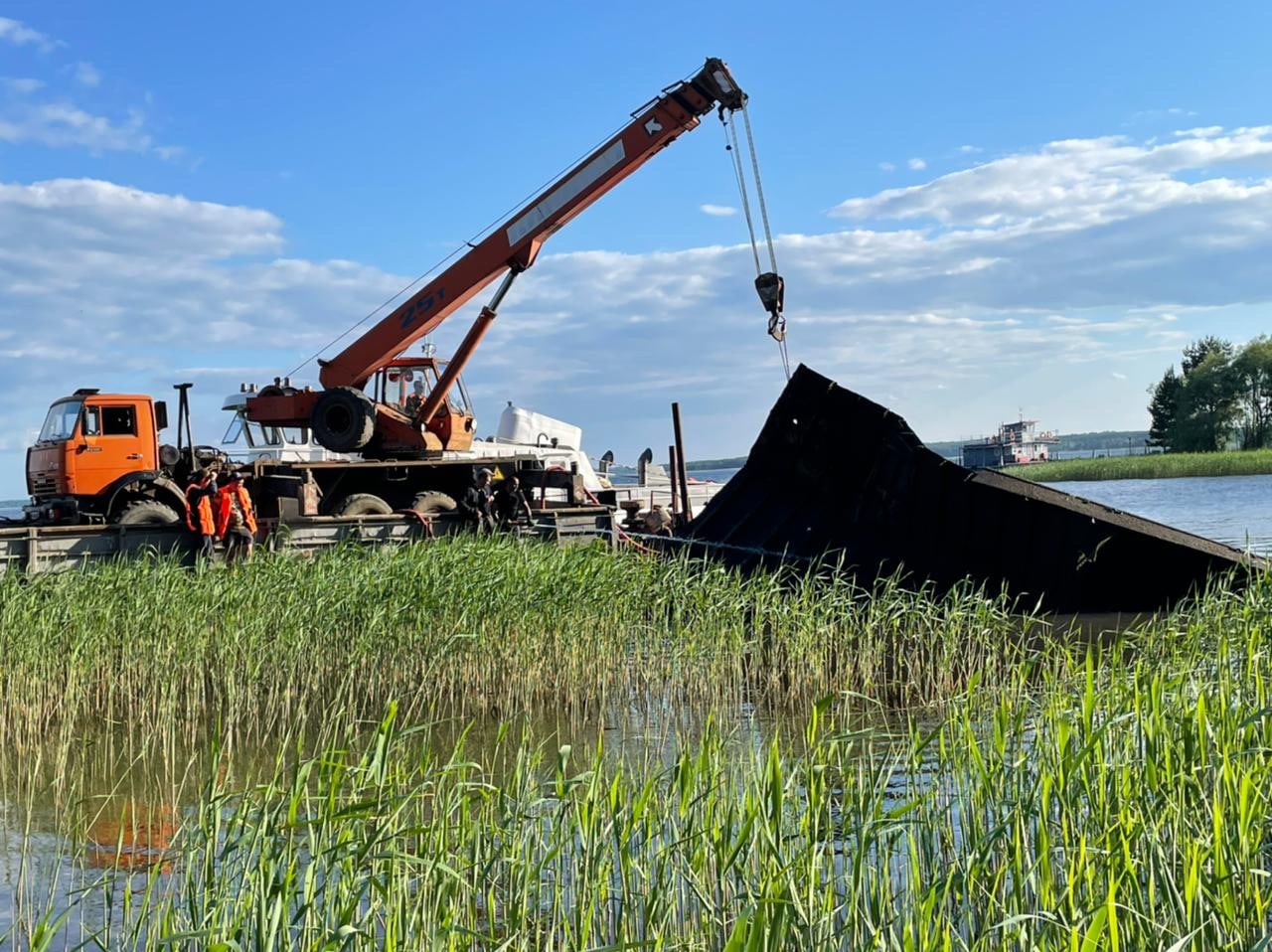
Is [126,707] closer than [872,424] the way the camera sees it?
Yes

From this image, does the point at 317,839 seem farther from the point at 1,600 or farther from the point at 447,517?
the point at 447,517

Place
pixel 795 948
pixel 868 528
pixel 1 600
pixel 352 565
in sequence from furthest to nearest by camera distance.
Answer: pixel 868 528, pixel 352 565, pixel 1 600, pixel 795 948

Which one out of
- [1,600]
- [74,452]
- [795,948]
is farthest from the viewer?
[74,452]

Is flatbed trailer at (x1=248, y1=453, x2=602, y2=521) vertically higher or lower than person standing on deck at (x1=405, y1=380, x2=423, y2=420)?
lower

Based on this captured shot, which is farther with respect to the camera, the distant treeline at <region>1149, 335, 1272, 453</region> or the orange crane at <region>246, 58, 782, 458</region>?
the distant treeline at <region>1149, 335, 1272, 453</region>

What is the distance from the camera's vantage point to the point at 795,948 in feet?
11.3

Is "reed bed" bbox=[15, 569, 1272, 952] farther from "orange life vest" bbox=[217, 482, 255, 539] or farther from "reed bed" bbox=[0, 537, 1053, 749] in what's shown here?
"orange life vest" bbox=[217, 482, 255, 539]

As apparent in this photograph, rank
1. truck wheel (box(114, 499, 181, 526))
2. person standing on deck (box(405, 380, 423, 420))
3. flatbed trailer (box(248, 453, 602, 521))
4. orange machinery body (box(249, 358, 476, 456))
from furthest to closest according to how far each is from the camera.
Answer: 1. person standing on deck (box(405, 380, 423, 420))
2. orange machinery body (box(249, 358, 476, 456))
3. flatbed trailer (box(248, 453, 602, 521))
4. truck wheel (box(114, 499, 181, 526))

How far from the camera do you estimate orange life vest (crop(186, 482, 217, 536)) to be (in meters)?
14.5

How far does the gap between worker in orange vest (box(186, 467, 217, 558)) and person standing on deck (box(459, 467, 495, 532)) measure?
3400mm

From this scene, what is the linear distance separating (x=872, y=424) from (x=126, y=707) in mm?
8267

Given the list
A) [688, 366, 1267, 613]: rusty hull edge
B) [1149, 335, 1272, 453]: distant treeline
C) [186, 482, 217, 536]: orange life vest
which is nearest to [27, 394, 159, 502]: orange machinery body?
[186, 482, 217, 536]: orange life vest

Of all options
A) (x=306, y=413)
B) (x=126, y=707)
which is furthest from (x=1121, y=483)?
(x=126, y=707)

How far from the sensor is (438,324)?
64.0 feet
